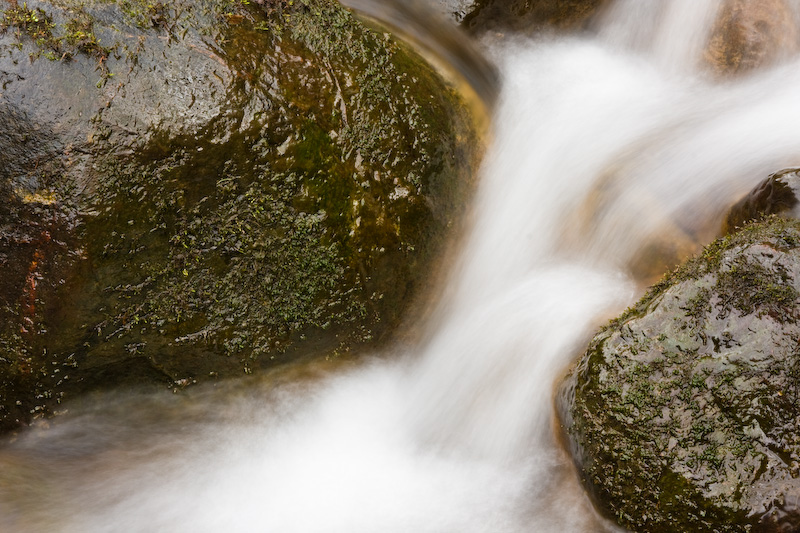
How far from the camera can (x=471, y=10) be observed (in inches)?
264

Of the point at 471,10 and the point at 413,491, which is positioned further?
the point at 471,10

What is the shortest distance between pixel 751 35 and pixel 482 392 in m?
5.59

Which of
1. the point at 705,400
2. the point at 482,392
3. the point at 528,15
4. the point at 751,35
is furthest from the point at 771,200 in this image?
the point at 528,15

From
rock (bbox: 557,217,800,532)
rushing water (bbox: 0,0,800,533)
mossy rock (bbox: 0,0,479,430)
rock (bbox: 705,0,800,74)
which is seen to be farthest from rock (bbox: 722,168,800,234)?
mossy rock (bbox: 0,0,479,430)

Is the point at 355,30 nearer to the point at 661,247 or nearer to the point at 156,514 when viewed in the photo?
the point at 661,247

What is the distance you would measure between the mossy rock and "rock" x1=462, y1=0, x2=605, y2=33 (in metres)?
1.74

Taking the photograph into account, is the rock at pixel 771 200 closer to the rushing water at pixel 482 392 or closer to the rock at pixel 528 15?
the rushing water at pixel 482 392

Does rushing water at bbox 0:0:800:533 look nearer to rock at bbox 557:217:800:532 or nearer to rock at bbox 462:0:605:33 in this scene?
rock at bbox 462:0:605:33

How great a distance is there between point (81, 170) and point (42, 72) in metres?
0.87

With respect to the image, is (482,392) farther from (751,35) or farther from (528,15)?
(751,35)

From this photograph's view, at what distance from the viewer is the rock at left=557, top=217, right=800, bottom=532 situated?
413 cm

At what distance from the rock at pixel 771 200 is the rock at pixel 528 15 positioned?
10.5 ft

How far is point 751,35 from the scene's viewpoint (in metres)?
6.80

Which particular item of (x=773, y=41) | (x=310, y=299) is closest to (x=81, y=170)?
(x=310, y=299)
